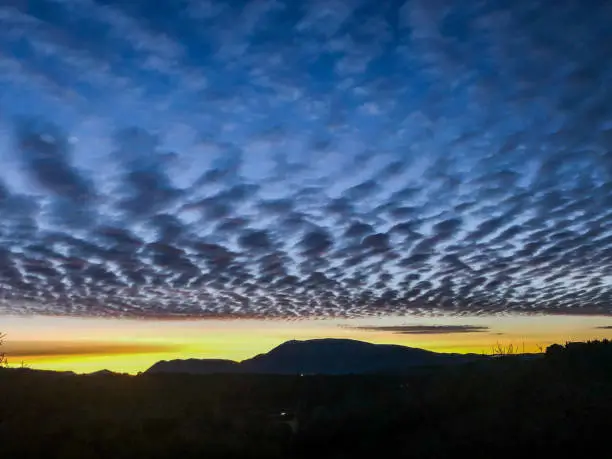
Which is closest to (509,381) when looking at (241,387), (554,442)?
(554,442)

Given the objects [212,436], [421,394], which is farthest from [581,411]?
[212,436]

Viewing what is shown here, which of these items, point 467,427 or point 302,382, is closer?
point 467,427

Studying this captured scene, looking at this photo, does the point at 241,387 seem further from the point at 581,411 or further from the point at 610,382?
the point at 581,411

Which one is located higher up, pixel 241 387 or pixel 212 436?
pixel 241 387

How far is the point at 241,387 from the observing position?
7338cm

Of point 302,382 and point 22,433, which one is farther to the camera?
point 302,382

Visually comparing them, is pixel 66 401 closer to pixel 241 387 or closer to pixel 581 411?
pixel 241 387

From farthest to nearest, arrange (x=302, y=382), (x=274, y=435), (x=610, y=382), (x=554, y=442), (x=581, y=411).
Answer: (x=302, y=382) < (x=610, y=382) < (x=274, y=435) < (x=581, y=411) < (x=554, y=442)

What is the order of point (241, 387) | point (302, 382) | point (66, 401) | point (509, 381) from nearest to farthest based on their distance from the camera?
point (509, 381)
point (66, 401)
point (241, 387)
point (302, 382)

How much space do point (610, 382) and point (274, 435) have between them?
2209 cm

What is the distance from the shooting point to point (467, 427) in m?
26.1

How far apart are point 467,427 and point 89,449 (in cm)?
1647

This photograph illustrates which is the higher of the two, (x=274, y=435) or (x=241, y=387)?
(x=241, y=387)

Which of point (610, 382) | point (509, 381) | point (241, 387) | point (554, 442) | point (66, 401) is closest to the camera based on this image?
point (554, 442)
